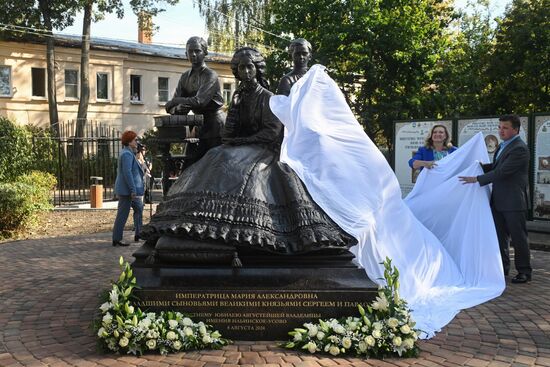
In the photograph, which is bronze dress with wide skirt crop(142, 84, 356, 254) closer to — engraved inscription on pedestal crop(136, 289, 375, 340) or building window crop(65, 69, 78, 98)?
engraved inscription on pedestal crop(136, 289, 375, 340)

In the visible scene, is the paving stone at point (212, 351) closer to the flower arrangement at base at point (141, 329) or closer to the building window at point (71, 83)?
the flower arrangement at base at point (141, 329)

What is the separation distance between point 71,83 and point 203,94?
1050 inches

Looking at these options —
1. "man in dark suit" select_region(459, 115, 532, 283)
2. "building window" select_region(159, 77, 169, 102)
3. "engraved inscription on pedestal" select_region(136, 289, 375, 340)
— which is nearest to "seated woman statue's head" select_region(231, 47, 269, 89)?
"engraved inscription on pedestal" select_region(136, 289, 375, 340)

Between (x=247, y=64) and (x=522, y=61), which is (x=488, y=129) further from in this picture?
(x=522, y=61)

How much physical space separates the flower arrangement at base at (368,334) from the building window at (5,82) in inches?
1119

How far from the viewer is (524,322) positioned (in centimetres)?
509

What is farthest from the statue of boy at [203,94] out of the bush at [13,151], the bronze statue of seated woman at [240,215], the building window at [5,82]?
the building window at [5,82]

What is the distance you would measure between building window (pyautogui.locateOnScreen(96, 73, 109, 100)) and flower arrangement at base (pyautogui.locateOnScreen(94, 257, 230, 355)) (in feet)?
95.8

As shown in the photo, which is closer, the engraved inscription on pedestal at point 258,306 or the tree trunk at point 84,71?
the engraved inscription on pedestal at point 258,306

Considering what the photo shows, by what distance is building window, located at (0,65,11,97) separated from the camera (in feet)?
93.6

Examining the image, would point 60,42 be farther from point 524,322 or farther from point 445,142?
point 524,322

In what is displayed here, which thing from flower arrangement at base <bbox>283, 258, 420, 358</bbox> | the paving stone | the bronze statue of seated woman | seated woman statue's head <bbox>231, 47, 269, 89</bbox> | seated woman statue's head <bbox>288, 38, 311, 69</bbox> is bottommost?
the paving stone

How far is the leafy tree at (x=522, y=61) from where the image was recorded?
2269 centimetres

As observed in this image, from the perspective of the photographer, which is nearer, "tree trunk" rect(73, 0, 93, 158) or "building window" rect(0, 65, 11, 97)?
"tree trunk" rect(73, 0, 93, 158)
